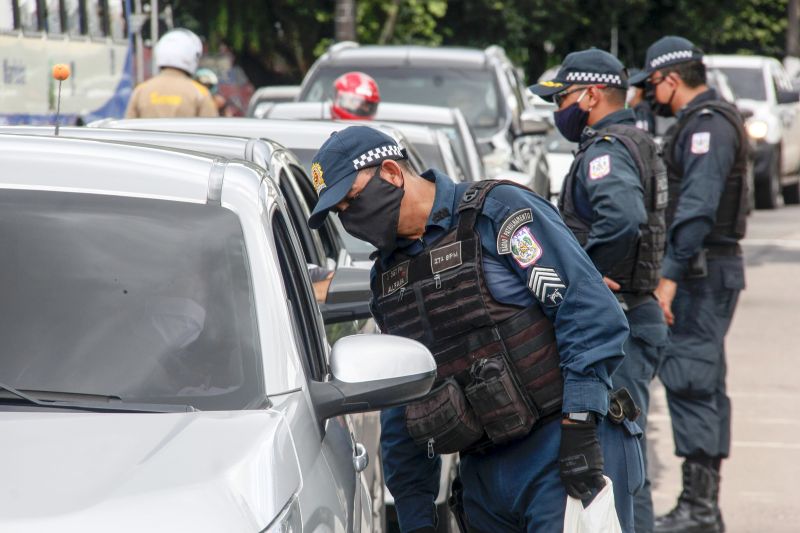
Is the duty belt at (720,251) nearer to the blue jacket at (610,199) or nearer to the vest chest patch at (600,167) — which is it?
the blue jacket at (610,199)

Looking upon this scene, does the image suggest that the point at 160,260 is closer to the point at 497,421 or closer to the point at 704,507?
the point at 497,421

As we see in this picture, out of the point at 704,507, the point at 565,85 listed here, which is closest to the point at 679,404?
the point at 704,507

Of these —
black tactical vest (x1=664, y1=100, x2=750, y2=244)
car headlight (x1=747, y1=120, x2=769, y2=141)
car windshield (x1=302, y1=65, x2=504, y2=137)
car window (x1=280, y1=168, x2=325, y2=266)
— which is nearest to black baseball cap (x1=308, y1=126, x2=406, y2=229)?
car window (x1=280, y1=168, x2=325, y2=266)

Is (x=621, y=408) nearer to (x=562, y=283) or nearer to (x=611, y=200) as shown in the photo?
(x=562, y=283)

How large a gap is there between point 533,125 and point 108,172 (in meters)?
8.00

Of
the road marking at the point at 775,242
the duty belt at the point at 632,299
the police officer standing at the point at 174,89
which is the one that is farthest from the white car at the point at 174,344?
the road marking at the point at 775,242

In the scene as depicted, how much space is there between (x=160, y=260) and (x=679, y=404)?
377 cm

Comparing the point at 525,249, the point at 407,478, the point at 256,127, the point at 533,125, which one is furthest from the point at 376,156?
the point at 533,125

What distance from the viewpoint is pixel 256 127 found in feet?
21.2

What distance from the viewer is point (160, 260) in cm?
324

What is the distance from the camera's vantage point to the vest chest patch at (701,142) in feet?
20.8

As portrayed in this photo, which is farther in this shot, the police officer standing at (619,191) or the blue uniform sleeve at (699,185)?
the blue uniform sleeve at (699,185)

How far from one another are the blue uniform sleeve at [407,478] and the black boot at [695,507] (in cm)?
264

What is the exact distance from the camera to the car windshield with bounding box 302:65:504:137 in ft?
39.6
